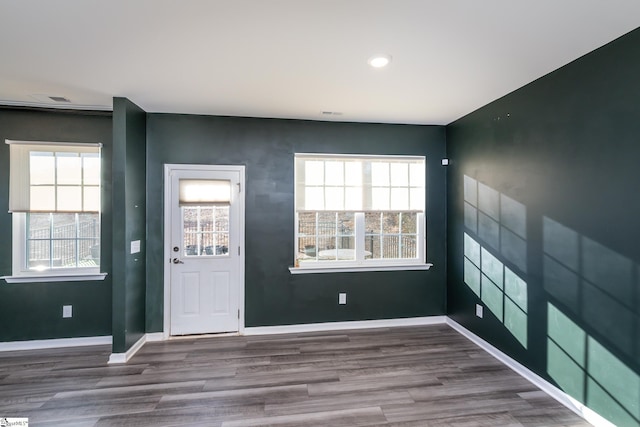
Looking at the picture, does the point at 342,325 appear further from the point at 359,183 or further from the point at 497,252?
the point at 497,252

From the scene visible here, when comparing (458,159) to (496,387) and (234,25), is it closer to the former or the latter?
(496,387)

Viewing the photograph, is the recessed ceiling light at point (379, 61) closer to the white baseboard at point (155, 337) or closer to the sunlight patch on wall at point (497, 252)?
the sunlight patch on wall at point (497, 252)

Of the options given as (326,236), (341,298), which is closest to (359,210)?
(326,236)

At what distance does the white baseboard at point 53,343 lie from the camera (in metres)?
3.19

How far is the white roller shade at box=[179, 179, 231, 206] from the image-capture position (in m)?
3.51

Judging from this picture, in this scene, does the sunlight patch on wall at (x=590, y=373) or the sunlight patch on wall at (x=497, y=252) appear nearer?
the sunlight patch on wall at (x=590, y=373)

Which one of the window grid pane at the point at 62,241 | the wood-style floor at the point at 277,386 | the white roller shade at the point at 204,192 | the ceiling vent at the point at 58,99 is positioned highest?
the ceiling vent at the point at 58,99

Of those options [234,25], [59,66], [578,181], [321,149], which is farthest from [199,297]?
[578,181]

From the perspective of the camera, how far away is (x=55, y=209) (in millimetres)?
3223

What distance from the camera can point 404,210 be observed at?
389 cm

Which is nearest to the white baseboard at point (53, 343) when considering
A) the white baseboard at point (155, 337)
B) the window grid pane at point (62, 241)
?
the white baseboard at point (155, 337)

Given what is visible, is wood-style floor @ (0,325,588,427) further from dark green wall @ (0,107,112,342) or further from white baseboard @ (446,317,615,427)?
dark green wall @ (0,107,112,342)

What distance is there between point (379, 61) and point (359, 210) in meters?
1.88

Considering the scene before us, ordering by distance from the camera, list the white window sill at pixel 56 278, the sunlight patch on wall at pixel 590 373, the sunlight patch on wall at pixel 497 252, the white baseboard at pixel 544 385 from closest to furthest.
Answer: the sunlight patch on wall at pixel 590 373, the white baseboard at pixel 544 385, the sunlight patch on wall at pixel 497 252, the white window sill at pixel 56 278
